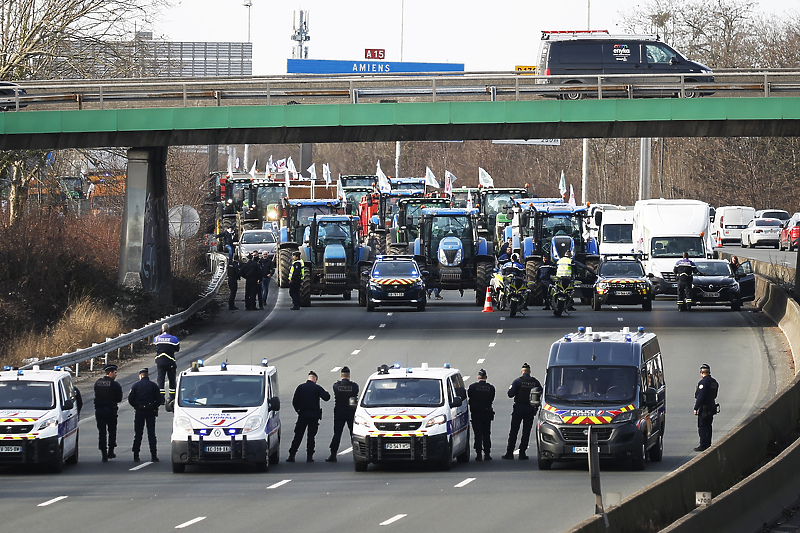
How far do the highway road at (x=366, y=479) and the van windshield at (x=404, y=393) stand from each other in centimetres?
108

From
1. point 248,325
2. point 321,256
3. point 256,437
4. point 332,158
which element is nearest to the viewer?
point 256,437

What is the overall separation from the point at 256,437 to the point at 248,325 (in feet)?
65.9

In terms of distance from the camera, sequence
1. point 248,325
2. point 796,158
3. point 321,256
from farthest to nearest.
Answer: point 796,158, point 321,256, point 248,325

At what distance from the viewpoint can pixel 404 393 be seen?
19859 millimetres

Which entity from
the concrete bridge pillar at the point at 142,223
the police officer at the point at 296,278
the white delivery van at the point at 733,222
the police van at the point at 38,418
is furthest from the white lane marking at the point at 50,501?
the white delivery van at the point at 733,222

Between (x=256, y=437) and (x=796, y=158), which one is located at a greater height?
(x=796, y=158)

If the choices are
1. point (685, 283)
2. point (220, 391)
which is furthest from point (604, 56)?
point (220, 391)

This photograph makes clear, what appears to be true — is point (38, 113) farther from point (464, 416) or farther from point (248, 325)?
point (464, 416)

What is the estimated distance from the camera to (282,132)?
121 ft

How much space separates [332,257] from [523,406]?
22.8 metres

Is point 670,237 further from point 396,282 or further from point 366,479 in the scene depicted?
point 366,479

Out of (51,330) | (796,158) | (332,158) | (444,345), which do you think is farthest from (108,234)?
(332,158)

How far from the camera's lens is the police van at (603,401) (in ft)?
61.9

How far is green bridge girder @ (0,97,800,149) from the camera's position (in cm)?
3569
